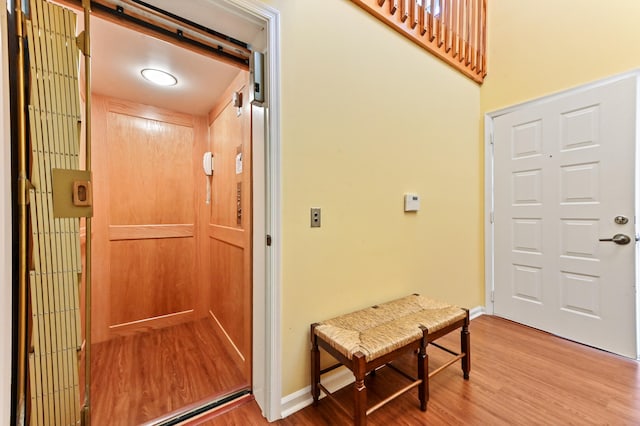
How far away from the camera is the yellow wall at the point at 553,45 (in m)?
1.97

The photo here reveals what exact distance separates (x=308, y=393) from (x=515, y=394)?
1.21 metres

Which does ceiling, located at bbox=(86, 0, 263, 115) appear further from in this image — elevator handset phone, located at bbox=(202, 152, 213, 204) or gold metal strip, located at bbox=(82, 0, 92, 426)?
elevator handset phone, located at bbox=(202, 152, 213, 204)

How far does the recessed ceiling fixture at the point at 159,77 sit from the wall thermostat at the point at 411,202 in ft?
6.56

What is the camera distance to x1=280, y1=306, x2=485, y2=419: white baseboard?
56.2 inches

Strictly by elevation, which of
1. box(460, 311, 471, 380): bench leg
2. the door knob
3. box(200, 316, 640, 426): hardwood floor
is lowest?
box(200, 316, 640, 426): hardwood floor

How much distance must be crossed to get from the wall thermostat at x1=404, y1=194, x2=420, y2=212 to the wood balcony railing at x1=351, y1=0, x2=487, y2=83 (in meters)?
1.20

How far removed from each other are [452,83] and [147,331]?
11.6 ft

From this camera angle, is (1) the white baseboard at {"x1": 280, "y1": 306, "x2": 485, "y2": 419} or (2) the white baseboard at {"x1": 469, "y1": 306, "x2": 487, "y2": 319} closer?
(1) the white baseboard at {"x1": 280, "y1": 306, "x2": 485, "y2": 419}

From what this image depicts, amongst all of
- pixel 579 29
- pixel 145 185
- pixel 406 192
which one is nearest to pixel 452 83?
pixel 579 29

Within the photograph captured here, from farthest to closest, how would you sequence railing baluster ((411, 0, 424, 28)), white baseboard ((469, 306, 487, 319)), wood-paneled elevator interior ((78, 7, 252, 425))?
white baseboard ((469, 306, 487, 319)), railing baluster ((411, 0, 424, 28)), wood-paneled elevator interior ((78, 7, 252, 425))

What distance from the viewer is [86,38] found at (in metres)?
1.06

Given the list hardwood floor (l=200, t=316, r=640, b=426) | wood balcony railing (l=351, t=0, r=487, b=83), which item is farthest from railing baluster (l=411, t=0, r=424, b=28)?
hardwood floor (l=200, t=316, r=640, b=426)

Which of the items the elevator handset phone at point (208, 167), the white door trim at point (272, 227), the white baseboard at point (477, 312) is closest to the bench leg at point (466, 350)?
the white baseboard at point (477, 312)

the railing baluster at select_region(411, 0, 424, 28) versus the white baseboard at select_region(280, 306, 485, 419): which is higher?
the railing baluster at select_region(411, 0, 424, 28)
